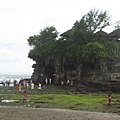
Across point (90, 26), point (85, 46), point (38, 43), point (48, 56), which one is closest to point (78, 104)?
point (85, 46)

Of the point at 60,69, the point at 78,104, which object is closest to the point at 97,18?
the point at 60,69

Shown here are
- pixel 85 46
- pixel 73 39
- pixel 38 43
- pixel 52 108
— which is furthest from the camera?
pixel 38 43

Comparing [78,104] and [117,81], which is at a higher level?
[117,81]

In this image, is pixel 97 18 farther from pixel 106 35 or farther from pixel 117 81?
pixel 117 81

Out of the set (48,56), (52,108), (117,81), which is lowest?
(52,108)

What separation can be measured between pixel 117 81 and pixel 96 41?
15643 millimetres

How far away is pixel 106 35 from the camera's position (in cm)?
6100

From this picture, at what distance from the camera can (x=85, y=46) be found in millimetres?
54938

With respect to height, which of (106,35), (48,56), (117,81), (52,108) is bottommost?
(52,108)

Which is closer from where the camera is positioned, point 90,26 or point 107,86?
point 107,86

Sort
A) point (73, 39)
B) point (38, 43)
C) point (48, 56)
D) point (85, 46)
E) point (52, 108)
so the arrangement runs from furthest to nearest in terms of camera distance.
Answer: point (38, 43), point (48, 56), point (73, 39), point (85, 46), point (52, 108)

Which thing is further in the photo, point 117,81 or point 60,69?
point 60,69

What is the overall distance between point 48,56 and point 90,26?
49.2ft

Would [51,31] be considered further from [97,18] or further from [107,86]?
[107,86]
